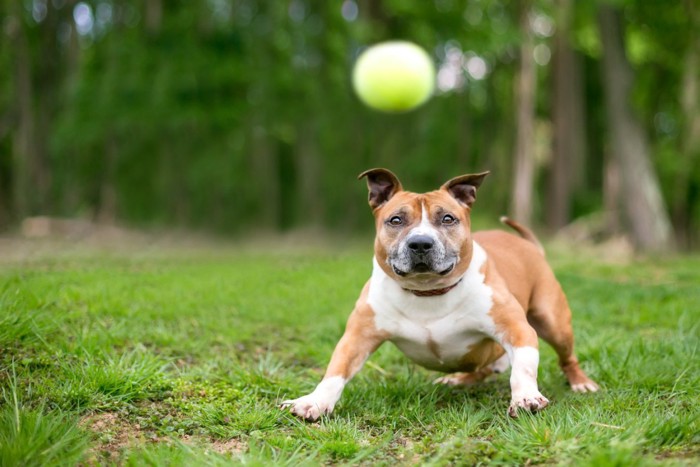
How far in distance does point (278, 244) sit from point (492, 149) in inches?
243

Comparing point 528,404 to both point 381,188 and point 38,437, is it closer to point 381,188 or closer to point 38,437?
point 381,188

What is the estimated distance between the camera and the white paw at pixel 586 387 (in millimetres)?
4070

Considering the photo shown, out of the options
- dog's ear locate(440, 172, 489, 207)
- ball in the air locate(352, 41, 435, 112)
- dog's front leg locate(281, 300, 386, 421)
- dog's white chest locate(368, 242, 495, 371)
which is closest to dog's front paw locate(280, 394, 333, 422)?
dog's front leg locate(281, 300, 386, 421)

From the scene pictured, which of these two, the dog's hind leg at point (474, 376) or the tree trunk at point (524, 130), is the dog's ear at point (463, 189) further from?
the tree trunk at point (524, 130)

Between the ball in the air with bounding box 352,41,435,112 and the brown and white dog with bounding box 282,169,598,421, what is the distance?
17.7 ft

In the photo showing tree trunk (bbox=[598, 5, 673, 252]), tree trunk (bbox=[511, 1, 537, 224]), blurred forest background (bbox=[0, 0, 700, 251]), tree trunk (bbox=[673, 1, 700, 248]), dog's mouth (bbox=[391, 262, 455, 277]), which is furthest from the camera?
tree trunk (bbox=[673, 1, 700, 248])

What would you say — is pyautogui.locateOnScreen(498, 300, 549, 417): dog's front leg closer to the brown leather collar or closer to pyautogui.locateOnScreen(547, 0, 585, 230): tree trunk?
the brown leather collar

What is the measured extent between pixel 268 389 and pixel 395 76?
6.14 meters

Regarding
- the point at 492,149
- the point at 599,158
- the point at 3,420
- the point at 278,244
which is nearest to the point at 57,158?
the point at 278,244

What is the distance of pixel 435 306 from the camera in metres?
3.79

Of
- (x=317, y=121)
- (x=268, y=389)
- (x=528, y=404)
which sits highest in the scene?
(x=317, y=121)

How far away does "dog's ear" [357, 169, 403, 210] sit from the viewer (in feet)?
13.6

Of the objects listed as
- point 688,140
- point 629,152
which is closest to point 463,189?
point 629,152

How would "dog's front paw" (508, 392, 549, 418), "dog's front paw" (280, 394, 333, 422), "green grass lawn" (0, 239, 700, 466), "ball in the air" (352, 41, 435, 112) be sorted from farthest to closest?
"ball in the air" (352, 41, 435, 112), "dog's front paw" (280, 394, 333, 422), "dog's front paw" (508, 392, 549, 418), "green grass lawn" (0, 239, 700, 466)
